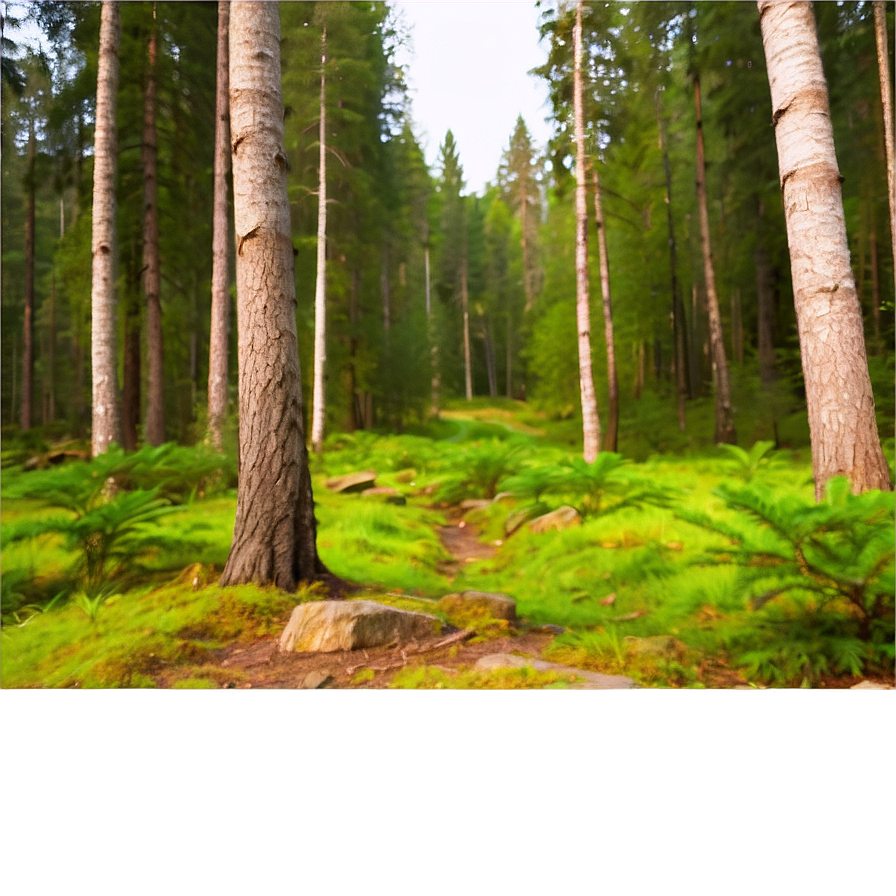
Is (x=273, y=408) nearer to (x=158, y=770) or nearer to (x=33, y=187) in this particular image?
(x=158, y=770)

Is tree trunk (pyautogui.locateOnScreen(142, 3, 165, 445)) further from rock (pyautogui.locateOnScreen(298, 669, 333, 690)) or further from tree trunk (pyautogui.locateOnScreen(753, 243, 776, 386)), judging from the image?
tree trunk (pyautogui.locateOnScreen(753, 243, 776, 386))

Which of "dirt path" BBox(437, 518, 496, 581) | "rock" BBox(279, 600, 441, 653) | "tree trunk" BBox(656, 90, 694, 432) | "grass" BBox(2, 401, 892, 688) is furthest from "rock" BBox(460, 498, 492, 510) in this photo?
"tree trunk" BBox(656, 90, 694, 432)

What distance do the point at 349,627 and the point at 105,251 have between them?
5.73 metres

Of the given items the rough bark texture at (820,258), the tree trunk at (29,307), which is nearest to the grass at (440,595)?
the rough bark texture at (820,258)

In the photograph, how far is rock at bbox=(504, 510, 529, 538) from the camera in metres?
6.18

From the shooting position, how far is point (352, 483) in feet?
26.6

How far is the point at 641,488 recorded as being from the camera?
588cm

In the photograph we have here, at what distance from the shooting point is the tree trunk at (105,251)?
6.11 m

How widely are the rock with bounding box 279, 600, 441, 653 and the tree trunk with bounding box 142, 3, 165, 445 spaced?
7.97m

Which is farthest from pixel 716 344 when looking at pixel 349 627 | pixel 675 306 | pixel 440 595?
pixel 349 627

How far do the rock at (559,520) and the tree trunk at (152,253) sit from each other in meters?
6.97

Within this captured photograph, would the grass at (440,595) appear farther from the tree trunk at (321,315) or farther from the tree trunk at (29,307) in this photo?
the tree trunk at (321,315)

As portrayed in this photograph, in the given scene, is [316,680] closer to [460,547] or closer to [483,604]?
[483,604]

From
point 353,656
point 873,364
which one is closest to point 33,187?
point 353,656
